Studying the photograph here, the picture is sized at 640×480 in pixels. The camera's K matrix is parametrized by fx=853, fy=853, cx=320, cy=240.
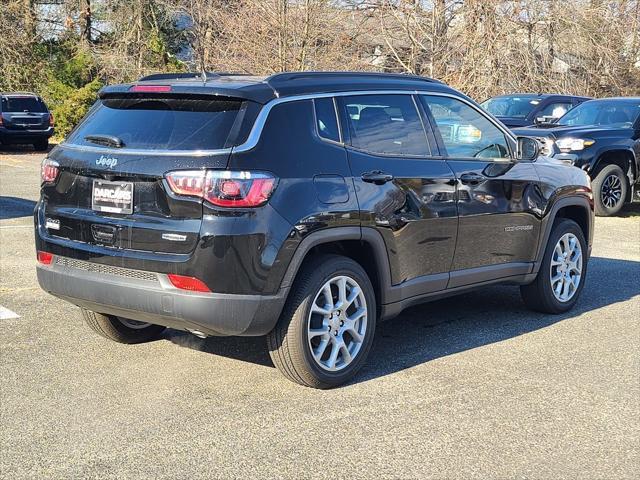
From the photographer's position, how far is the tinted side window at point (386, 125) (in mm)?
5266

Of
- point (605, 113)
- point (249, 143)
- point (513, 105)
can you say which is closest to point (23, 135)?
point (513, 105)

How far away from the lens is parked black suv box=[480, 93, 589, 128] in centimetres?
1705

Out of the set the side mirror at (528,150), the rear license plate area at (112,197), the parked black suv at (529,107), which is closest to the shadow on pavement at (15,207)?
the rear license plate area at (112,197)

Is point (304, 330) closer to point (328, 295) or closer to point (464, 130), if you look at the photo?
point (328, 295)

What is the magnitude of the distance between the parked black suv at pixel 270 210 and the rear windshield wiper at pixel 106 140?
0.01 meters

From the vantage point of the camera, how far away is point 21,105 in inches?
969

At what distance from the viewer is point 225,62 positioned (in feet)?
85.4

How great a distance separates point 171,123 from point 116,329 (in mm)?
1666

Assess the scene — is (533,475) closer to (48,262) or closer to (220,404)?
(220,404)

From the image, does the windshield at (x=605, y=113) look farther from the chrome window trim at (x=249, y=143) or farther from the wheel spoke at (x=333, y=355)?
the wheel spoke at (x=333, y=355)

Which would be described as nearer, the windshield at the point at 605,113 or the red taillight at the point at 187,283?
the red taillight at the point at 187,283

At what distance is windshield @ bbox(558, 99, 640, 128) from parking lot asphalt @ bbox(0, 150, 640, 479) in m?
8.37

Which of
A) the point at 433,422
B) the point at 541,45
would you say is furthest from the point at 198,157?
the point at 541,45

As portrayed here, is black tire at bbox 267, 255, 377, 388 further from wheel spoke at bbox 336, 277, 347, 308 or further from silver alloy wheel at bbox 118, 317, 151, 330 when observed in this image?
silver alloy wheel at bbox 118, 317, 151, 330
